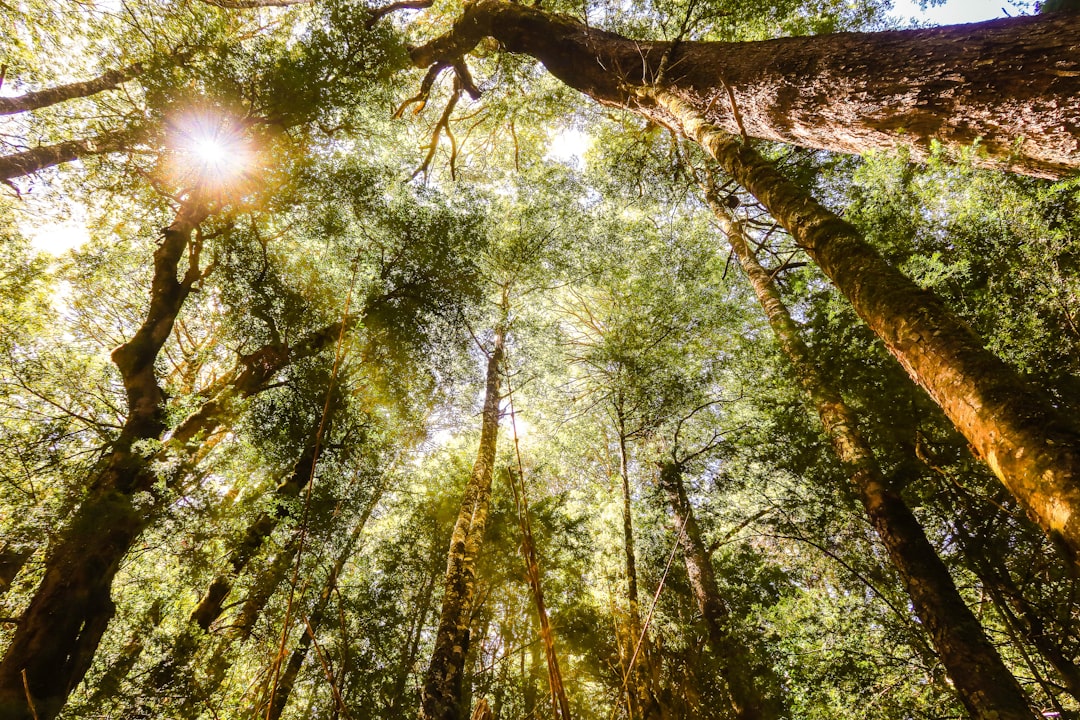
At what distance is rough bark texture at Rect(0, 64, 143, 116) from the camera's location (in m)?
5.04

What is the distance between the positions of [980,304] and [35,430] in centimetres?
919

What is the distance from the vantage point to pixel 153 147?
5.11m

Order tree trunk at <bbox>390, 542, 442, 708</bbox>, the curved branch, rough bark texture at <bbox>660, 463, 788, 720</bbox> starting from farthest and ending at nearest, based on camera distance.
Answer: tree trunk at <bbox>390, 542, 442, 708</bbox>
the curved branch
rough bark texture at <bbox>660, 463, 788, 720</bbox>

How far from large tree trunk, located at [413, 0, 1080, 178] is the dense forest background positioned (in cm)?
16

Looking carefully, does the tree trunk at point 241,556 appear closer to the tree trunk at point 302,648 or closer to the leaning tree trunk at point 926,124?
the tree trunk at point 302,648

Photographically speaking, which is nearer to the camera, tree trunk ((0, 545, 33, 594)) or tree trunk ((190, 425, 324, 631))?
tree trunk ((0, 545, 33, 594))

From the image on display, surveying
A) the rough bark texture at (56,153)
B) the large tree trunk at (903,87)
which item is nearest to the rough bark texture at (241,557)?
the rough bark texture at (56,153)

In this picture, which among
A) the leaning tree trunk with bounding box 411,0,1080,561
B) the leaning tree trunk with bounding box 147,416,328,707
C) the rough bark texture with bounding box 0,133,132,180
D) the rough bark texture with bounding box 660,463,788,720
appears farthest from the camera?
the rough bark texture with bounding box 0,133,132,180

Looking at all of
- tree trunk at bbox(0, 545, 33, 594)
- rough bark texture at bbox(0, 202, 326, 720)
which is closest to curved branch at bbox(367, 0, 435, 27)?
rough bark texture at bbox(0, 202, 326, 720)

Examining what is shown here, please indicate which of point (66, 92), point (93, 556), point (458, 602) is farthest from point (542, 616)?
point (66, 92)

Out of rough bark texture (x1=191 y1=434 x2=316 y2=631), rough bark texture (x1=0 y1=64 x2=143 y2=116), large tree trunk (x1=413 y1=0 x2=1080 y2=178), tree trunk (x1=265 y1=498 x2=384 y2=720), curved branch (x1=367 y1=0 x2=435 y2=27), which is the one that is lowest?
tree trunk (x1=265 y1=498 x2=384 y2=720)

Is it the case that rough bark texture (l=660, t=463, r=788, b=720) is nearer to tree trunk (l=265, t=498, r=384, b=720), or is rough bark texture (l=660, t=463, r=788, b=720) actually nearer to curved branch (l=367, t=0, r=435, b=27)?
tree trunk (l=265, t=498, r=384, b=720)

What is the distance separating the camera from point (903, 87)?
9.94ft

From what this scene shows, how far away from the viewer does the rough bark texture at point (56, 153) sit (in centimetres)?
498
